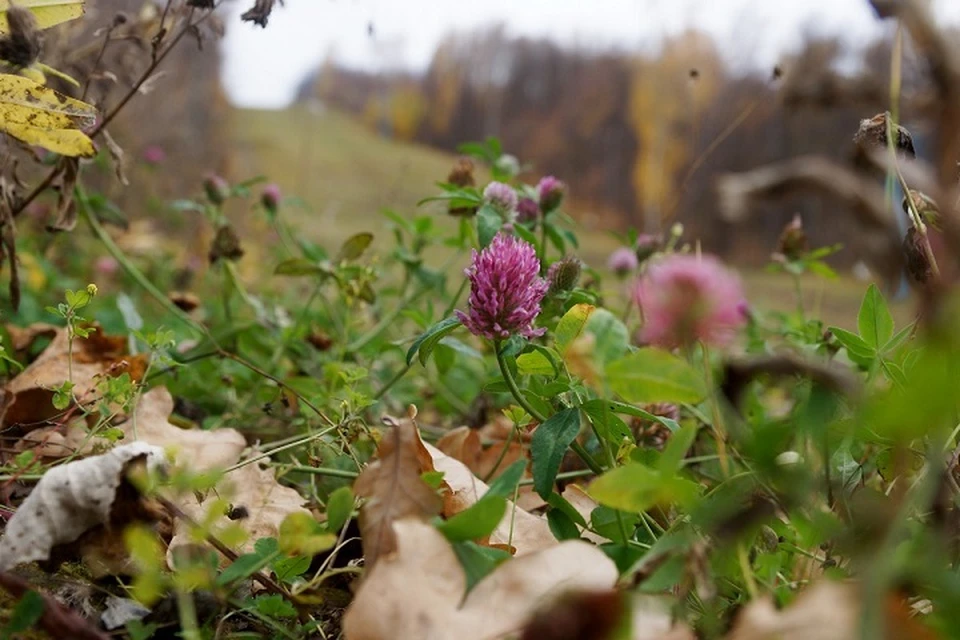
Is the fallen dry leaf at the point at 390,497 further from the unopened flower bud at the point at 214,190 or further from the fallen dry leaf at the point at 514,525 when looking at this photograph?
the unopened flower bud at the point at 214,190

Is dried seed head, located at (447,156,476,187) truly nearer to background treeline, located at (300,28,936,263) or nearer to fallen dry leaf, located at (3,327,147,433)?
fallen dry leaf, located at (3,327,147,433)

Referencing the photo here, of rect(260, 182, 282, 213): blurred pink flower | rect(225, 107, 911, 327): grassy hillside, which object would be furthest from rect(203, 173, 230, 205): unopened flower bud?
rect(225, 107, 911, 327): grassy hillside

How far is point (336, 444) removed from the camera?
0.60 m

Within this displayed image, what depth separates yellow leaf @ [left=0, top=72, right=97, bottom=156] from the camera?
1.70ft

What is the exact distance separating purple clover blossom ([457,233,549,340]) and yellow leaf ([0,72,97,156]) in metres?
0.29

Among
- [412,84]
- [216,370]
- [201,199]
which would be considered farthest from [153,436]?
[412,84]

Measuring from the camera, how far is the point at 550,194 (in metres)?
0.86

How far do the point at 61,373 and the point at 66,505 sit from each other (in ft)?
1.08

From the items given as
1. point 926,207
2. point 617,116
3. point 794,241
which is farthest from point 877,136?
point 617,116

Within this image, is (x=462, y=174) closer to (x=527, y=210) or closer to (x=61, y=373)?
(x=527, y=210)

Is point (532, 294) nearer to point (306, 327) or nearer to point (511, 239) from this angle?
point (511, 239)

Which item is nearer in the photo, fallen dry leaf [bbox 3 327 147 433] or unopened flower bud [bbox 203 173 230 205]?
fallen dry leaf [bbox 3 327 147 433]

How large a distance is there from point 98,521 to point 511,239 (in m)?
0.26

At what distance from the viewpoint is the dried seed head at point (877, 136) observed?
1.69ft
